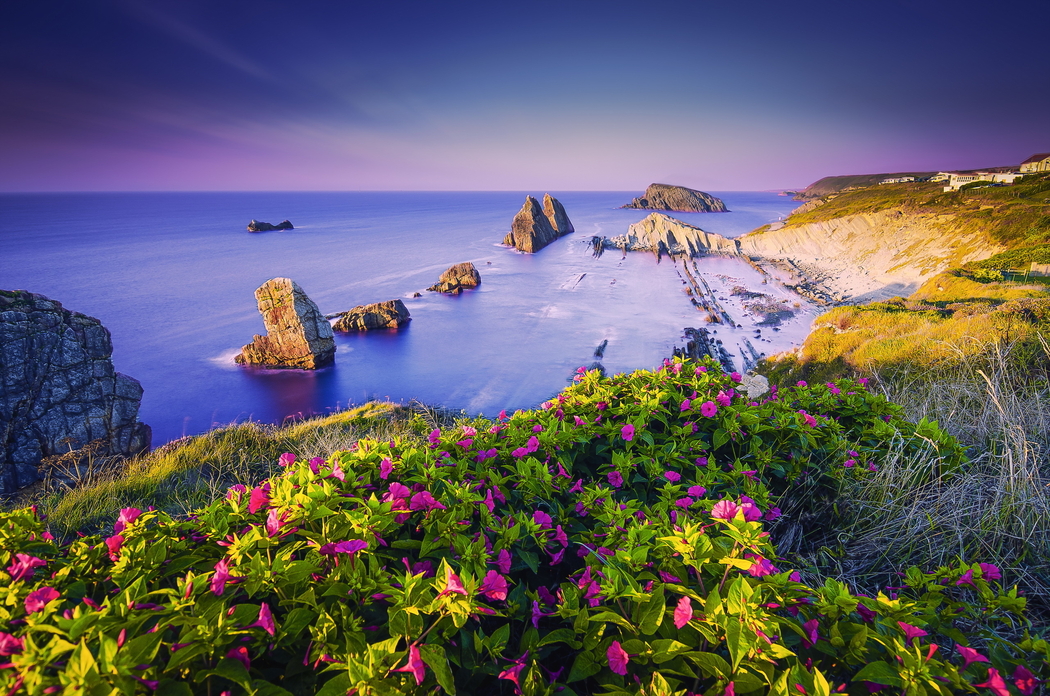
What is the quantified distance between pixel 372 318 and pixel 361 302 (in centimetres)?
730

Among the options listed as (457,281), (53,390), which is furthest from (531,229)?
(53,390)

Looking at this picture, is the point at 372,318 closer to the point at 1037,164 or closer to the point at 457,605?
the point at 457,605

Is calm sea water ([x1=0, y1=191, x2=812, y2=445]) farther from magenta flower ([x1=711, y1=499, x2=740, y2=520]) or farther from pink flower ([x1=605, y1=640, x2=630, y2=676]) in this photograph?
pink flower ([x1=605, y1=640, x2=630, y2=676])

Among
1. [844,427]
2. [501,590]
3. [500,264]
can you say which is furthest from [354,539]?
[500,264]

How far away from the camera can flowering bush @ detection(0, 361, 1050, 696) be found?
1178mm

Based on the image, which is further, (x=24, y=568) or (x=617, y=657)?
(x=24, y=568)

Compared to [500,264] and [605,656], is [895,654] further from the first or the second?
[500,264]

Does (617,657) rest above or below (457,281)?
above

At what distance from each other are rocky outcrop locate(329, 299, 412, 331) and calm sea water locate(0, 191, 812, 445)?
82 cm

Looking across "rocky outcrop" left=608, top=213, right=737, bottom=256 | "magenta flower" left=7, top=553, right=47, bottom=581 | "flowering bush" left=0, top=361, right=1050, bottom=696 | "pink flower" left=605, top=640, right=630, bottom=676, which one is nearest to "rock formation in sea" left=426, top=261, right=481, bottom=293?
"rocky outcrop" left=608, top=213, right=737, bottom=256

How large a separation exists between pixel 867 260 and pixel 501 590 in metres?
39.3

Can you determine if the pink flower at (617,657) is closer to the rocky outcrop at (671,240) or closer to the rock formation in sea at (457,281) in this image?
the rock formation in sea at (457,281)

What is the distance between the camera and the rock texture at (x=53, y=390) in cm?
1000

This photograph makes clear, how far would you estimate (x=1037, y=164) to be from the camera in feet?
145
